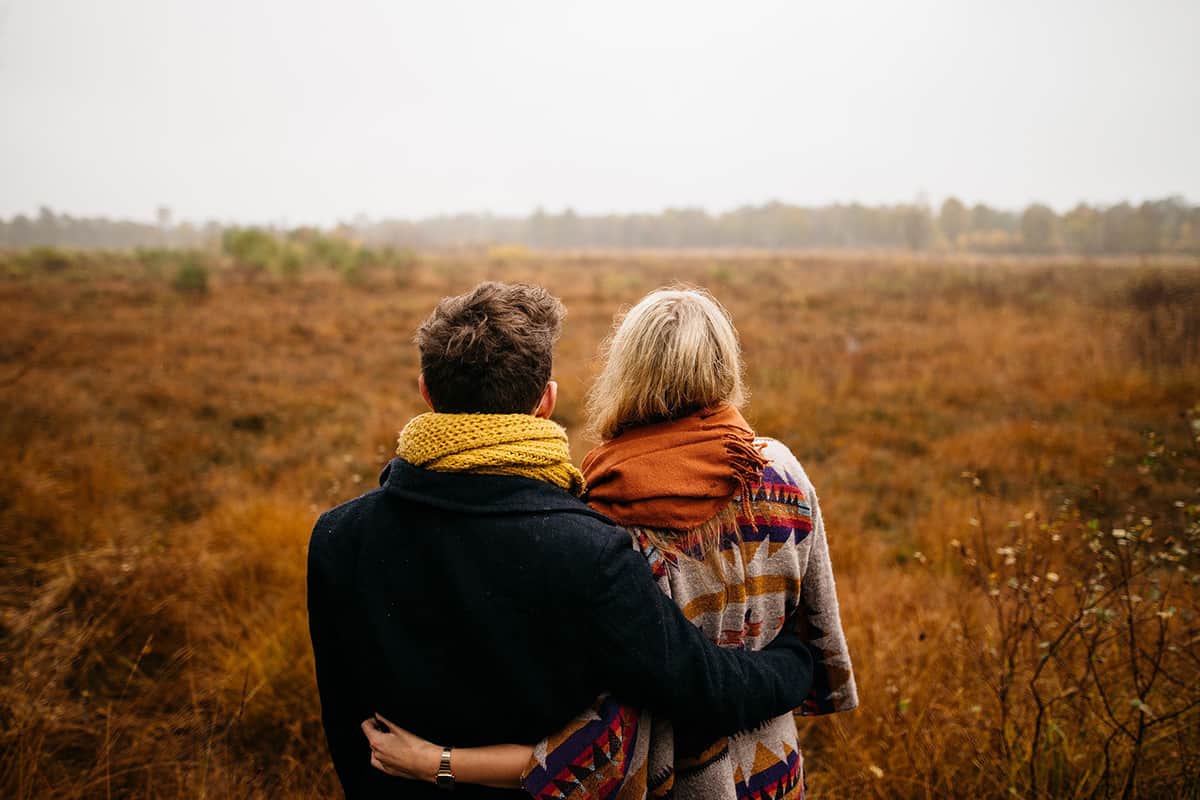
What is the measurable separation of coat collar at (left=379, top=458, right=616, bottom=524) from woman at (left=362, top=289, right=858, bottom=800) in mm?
253

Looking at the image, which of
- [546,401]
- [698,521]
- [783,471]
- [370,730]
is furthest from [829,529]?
[370,730]

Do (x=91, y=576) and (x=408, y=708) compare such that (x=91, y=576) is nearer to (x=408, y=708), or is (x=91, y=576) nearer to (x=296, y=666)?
(x=296, y=666)

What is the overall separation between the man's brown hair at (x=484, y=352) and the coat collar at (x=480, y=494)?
0.49 feet

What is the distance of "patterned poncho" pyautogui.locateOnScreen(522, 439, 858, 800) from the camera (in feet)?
4.10

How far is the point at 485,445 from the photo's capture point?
114cm

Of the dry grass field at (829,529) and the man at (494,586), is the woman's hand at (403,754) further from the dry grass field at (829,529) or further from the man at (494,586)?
the dry grass field at (829,529)

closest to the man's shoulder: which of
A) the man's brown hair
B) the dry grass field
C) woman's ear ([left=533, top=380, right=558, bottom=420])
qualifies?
the man's brown hair

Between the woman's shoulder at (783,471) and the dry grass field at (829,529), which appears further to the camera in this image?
the dry grass field at (829,529)

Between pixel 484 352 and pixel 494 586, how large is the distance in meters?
0.46

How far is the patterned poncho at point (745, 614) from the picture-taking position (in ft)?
4.10

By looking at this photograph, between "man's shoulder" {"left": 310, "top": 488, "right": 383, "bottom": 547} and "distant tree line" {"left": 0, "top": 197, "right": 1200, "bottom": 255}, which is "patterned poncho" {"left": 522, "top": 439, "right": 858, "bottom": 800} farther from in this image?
"distant tree line" {"left": 0, "top": 197, "right": 1200, "bottom": 255}

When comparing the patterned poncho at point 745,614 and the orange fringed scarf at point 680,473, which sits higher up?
the orange fringed scarf at point 680,473

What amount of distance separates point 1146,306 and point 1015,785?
14632 mm

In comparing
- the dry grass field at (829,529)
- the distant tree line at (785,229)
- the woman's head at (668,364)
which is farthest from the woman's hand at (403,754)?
the distant tree line at (785,229)
